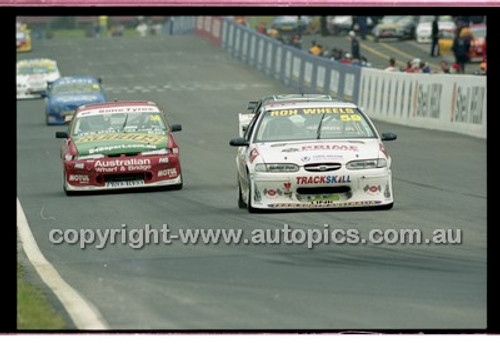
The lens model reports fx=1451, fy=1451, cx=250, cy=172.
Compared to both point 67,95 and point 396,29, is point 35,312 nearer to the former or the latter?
point 67,95

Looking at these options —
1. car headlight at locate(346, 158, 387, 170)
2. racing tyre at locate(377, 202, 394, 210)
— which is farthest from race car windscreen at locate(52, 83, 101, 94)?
car headlight at locate(346, 158, 387, 170)

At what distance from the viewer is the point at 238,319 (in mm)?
9742

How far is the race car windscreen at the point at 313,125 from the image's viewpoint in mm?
16312

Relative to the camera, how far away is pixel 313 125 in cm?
1636

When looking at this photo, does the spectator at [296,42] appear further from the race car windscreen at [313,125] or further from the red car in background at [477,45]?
the race car windscreen at [313,125]

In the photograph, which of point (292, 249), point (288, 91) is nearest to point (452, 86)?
point (288, 91)

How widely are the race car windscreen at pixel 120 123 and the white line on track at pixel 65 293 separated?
14.8 feet

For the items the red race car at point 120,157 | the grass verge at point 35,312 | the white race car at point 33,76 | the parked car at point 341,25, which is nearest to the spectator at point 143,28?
the parked car at point 341,25

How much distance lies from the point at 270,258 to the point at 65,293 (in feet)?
7.28

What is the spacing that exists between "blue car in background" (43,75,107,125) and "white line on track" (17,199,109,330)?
61.8ft

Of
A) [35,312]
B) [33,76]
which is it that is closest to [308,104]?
[35,312]

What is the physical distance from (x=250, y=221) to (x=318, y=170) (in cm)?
91
